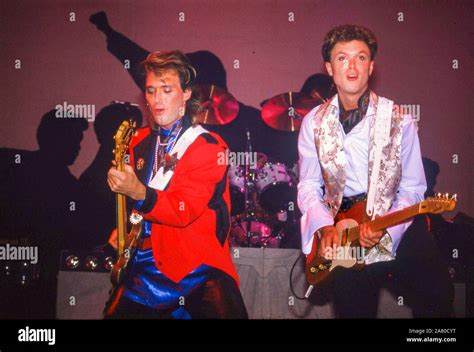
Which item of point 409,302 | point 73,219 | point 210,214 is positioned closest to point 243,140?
point 210,214

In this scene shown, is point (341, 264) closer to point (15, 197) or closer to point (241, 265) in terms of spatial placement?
point (241, 265)

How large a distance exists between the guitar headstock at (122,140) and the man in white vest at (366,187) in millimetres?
1069

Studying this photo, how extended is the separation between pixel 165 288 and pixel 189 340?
530 mm

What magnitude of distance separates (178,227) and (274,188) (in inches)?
37.0

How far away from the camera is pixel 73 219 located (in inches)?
164

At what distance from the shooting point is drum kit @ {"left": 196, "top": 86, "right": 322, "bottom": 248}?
4078mm

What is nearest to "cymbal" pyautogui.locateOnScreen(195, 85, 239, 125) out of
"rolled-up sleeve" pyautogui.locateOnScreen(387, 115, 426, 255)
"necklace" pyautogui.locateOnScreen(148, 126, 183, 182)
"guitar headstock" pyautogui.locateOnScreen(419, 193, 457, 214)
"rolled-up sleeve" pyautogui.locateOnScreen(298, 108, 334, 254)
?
"necklace" pyautogui.locateOnScreen(148, 126, 183, 182)

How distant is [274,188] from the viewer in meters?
4.23

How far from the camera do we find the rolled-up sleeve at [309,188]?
3.36m
